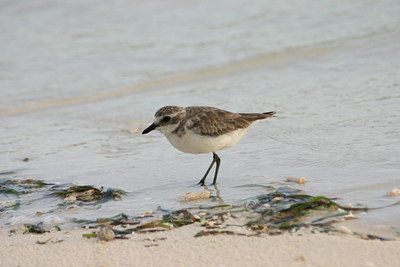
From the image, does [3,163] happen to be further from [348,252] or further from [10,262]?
[348,252]

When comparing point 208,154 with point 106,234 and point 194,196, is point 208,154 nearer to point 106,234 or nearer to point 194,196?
point 194,196

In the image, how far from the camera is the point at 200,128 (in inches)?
248

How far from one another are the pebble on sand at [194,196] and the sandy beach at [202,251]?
33.0 inches

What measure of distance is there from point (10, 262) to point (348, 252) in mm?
2478

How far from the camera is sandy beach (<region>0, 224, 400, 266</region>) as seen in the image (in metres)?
3.97

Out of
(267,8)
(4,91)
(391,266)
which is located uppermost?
(267,8)

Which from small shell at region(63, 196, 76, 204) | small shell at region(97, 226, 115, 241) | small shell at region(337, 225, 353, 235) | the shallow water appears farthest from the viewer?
the shallow water

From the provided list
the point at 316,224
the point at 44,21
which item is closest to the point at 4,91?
the point at 44,21

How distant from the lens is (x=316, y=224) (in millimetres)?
4594

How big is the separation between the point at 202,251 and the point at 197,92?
20.9ft

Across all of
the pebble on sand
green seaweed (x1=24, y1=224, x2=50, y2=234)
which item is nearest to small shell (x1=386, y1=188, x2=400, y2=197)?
the pebble on sand

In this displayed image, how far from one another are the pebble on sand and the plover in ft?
1.71

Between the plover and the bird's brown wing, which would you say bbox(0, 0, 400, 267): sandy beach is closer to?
the plover

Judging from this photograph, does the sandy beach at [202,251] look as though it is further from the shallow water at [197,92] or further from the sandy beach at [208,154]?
the shallow water at [197,92]
